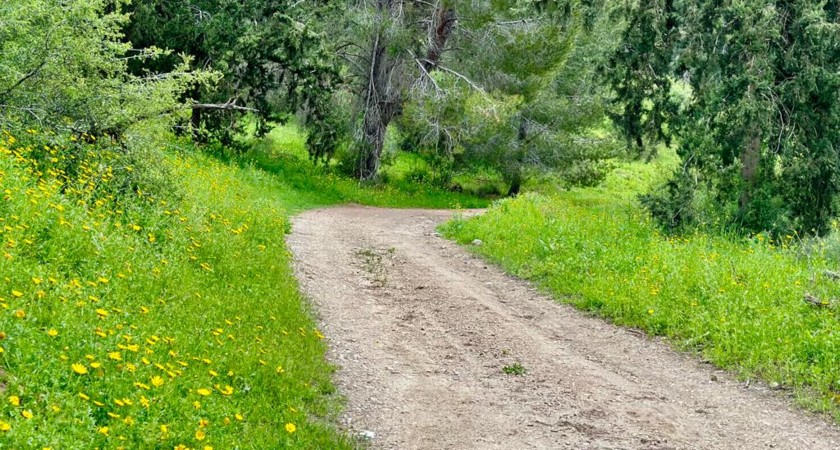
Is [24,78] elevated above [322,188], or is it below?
above

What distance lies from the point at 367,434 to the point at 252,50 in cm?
1550

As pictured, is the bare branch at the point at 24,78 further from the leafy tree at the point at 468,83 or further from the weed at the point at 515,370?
the leafy tree at the point at 468,83

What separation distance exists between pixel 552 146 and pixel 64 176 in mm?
18632

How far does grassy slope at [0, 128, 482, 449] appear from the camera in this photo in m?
4.02

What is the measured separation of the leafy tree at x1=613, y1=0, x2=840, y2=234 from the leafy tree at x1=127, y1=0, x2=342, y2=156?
880cm

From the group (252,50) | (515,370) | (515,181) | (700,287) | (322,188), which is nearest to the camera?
(515,370)

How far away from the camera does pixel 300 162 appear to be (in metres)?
22.6

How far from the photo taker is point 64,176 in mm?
7570

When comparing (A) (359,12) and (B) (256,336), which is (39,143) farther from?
(A) (359,12)

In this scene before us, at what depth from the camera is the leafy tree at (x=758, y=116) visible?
12.8m

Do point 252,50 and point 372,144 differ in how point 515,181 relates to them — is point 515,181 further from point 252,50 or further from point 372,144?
point 252,50

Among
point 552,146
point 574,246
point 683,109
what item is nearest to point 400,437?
point 574,246

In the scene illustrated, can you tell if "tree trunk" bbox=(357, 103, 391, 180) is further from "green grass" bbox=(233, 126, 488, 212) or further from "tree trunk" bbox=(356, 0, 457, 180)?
"green grass" bbox=(233, 126, 488, 212)

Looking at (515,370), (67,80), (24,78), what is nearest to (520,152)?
(515,370)
